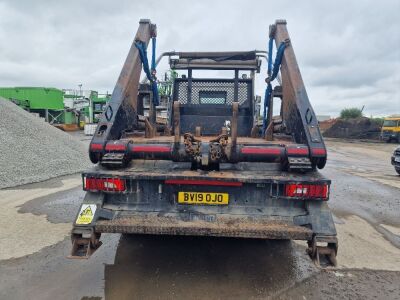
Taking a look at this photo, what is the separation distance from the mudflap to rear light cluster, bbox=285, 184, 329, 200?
1.16 ft

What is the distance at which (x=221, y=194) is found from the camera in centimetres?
290

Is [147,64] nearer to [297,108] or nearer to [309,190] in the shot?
[297,108]

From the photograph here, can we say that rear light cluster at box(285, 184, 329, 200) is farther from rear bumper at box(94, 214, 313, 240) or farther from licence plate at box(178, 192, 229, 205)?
licence plate at box(178, 192, 229, 205)

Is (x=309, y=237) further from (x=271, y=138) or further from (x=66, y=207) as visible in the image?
(x=66, y=207)

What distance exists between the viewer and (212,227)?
268cm

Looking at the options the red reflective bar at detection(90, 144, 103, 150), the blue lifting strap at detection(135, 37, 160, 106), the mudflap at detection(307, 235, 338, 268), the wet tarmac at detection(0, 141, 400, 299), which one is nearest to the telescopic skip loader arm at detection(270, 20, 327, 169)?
the mudflap at detection(307, 235, 338, 268)

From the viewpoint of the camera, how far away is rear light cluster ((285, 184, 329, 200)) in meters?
2.78

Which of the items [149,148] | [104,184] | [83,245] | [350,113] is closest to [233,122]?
[149,148]

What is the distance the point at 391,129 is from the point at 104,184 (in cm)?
3220

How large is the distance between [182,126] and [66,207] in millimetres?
2387

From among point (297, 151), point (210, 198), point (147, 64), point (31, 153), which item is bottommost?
point (31, 153)

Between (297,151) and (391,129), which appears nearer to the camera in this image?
(297,151)

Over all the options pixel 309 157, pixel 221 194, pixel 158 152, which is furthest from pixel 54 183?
pixel 309 157

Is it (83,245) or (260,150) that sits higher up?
(260,150)
